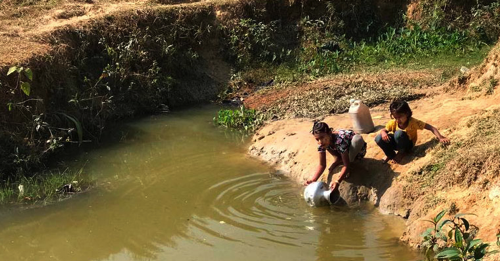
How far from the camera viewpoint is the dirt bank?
5.25 meters

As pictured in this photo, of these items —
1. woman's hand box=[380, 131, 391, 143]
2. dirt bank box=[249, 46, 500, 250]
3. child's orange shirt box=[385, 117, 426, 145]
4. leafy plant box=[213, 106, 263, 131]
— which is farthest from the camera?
leafy plant box=[213, 106, 263, 131]

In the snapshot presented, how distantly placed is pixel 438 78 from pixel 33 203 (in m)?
7.12

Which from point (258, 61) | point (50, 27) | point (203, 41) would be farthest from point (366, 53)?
point (50, 27)

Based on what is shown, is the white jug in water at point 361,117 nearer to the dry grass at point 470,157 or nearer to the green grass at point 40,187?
the dry grass at point 470,157

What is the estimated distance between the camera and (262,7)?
14047 millimetres

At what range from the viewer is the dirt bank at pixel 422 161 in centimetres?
525

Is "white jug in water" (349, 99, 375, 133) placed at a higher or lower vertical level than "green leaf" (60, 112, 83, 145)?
higher

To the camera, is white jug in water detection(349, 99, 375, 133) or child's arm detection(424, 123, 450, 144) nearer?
child's arm detection(424, 123, 450, 144)

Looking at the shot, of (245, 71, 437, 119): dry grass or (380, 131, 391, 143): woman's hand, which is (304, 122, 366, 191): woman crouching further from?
(245, 71, 437, 119): dry grass

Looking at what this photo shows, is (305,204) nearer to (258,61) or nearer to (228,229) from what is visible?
(228,229)

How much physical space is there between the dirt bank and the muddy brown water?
26 cm

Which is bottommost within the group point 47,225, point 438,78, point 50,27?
point 47,225

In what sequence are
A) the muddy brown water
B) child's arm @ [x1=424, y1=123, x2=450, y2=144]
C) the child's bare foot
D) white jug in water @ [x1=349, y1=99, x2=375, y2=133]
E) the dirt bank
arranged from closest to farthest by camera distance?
the dirt bank < the muddy brown water < child's arm @ [x1=424, y1=123, x2=450, y2=144] < the child's bare foot < white jug in water @ [x1=349, y1=99, x2=375, y2=133]

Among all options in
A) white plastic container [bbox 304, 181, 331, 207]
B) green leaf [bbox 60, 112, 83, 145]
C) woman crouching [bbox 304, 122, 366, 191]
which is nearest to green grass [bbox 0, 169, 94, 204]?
green leaf [bbox 60, 112, 83, 145]
